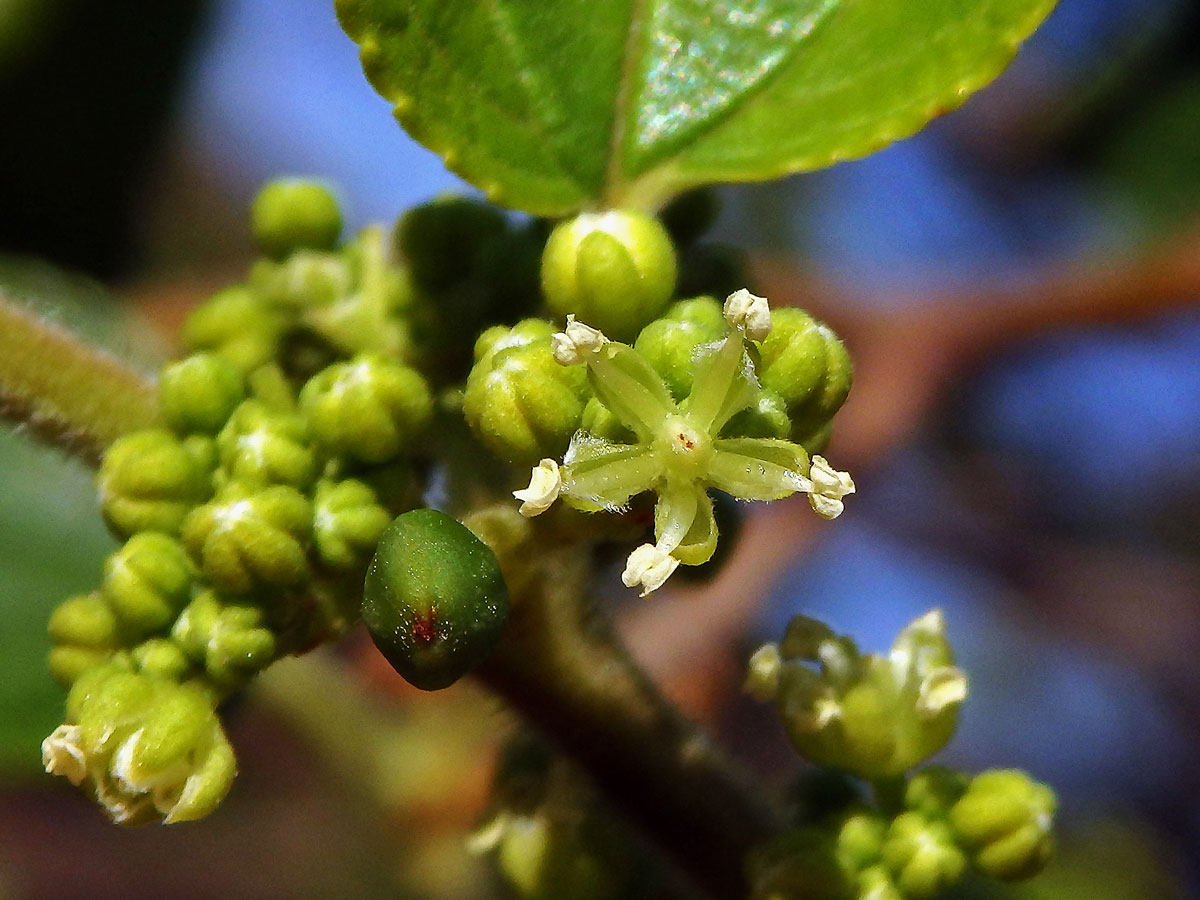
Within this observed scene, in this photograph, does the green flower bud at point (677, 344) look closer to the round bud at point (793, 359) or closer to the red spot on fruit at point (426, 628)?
the round bud at point (793, 359)

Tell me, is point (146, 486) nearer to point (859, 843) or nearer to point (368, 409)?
point (368, 409)

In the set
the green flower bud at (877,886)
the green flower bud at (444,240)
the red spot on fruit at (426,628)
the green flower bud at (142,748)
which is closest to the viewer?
the red spot on fruit at (426,628)

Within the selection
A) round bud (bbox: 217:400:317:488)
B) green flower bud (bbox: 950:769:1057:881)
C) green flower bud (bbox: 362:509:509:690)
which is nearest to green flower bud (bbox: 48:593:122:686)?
round bud (bbox: 217:400:317:488)

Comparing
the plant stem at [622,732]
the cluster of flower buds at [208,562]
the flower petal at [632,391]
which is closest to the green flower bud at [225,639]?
the cluster of flower buds at [208,562]

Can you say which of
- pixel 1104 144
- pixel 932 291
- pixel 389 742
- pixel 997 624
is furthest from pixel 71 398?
pixel 997 624

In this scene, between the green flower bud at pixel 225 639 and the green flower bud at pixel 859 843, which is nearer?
the green flower bud at pixel 225 639

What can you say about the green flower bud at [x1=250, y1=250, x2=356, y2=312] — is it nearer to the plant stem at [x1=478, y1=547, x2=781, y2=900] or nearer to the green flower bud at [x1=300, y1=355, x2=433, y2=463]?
the green flower bud at [x1=300, y1=355, x2=433, y2=463]

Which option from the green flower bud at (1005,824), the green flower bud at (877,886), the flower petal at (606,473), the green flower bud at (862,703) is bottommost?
the green flower bud at (1005,824)

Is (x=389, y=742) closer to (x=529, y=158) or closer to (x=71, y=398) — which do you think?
(x=71, y=398)
